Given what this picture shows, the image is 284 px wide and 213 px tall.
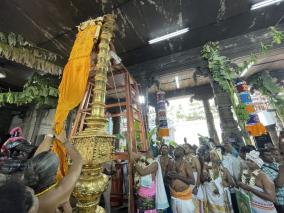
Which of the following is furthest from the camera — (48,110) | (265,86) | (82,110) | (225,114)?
(48,110)

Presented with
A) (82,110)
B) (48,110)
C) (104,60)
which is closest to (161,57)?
(82,110)

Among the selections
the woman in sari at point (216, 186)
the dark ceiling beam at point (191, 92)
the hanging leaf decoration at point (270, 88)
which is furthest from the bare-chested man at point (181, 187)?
the dark ceiling beam at point (191, 92)

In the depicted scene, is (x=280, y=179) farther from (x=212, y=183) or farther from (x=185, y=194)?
(x=185, y=194)

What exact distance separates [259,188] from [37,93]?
8.84 metres

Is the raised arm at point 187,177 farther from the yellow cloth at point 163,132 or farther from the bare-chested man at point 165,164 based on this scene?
the yellow cloth at point 163,132

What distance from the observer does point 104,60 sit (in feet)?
7.55

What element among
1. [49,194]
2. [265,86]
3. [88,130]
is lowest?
[49,194]

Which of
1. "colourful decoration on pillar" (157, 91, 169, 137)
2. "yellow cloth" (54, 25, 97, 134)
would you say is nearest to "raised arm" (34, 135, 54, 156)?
"yellow cloth" (54, 25, 97, 134)

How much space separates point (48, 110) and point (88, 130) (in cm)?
923

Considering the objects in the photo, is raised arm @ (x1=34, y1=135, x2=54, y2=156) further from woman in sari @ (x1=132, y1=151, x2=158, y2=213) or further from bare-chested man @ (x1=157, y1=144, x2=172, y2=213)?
bare-chested man @ (x1=157, y1=144, x2=172, y2=213)

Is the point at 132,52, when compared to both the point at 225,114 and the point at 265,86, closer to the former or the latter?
the point at 225,114

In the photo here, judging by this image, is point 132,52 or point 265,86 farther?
point 265,86

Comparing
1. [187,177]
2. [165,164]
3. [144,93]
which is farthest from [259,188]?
[144,93]

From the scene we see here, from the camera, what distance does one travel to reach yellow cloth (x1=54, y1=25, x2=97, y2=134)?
7.06ft
